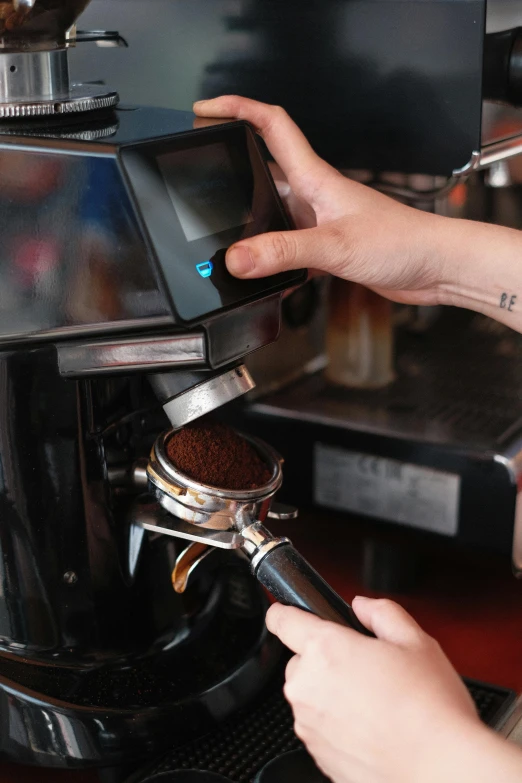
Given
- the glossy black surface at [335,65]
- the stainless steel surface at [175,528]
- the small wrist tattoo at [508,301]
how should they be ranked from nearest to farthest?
the stainless steel surface at [175,528], the glossy black surface at [335,65], the small wrist tattoo at [508,301]

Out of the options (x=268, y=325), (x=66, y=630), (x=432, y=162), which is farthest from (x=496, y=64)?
(x=66, y=630)

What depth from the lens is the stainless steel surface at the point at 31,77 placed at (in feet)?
1.93

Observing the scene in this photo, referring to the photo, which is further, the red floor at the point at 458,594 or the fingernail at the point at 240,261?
the red floor at the point at 458,594

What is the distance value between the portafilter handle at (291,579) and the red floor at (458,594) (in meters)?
0.29

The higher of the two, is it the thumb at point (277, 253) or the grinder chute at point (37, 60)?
the grinder chute at point (37, 60)

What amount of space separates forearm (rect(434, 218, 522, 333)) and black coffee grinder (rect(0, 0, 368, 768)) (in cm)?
23

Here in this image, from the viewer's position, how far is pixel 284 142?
73 cm

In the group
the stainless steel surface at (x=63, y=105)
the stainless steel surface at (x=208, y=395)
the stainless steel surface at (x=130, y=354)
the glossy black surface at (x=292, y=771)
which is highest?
the stainless steel surface at (x=63, y=105)

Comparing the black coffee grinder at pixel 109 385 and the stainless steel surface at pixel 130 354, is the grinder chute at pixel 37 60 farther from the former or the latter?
the stainless steel surface at pixel 130 354

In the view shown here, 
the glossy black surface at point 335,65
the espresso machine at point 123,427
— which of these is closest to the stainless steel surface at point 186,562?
the espresso machine at point 123,427

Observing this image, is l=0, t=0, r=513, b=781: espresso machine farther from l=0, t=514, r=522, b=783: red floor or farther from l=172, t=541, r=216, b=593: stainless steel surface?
l=0, t=514, r=522, b=783: red floor

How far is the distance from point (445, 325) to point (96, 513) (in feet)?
1.78

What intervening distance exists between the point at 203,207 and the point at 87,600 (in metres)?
0.28

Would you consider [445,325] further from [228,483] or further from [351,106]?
[228,483]
